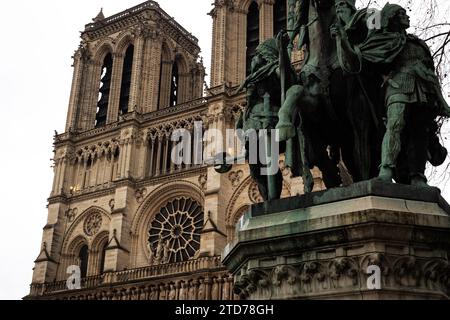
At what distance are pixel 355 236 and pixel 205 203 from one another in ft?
83.9

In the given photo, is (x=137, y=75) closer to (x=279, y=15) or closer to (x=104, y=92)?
(x=104, y=92)

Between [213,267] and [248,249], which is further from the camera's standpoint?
[213,267]

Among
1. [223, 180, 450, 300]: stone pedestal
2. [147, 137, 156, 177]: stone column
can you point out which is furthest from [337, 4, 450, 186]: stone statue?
[147, 137, 156, 177]: stone column

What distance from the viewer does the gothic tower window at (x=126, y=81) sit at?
128 feet

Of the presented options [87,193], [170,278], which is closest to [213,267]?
[170,278]

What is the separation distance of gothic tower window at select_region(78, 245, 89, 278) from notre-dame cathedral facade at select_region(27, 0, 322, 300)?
6 cm

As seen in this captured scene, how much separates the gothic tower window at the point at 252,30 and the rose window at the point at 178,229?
8.67 m

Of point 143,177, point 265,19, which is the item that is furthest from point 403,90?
point 265,19

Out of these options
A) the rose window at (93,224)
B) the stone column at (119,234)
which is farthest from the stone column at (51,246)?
the stone column at (119,234)

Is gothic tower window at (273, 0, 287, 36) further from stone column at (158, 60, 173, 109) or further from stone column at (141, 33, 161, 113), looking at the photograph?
stone column at (158, 60, 173, 109)

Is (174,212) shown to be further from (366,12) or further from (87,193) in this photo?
(366,12)

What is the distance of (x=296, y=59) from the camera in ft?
98.0

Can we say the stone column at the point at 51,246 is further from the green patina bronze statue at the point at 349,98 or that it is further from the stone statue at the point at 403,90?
the stone statue at the point at 403,90
